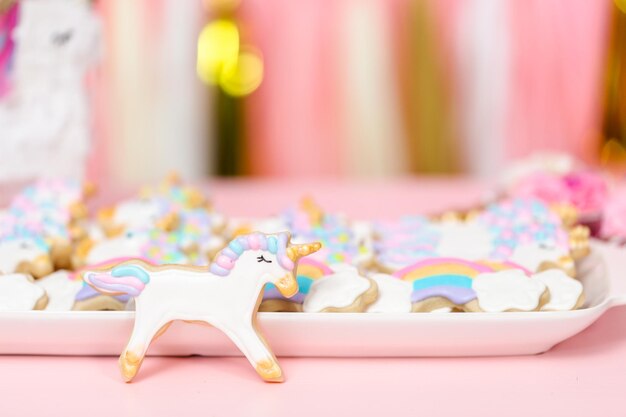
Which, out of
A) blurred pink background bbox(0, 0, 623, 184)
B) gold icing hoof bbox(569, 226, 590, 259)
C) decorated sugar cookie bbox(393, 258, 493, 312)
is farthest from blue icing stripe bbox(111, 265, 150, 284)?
blurred pink background bbox(0, 0, 623, 184)

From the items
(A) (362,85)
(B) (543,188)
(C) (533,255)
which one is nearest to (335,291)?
(C) (533,255)

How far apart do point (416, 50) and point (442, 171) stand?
297mm

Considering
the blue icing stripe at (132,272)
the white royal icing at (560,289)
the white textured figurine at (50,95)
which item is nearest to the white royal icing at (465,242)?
the white royal icing at (560,289)

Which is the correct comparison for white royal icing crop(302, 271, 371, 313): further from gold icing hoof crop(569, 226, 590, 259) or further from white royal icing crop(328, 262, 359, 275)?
gold icing hoof crop(569, 226, 590, 259)

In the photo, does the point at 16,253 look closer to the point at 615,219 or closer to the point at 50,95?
the point at 50,95

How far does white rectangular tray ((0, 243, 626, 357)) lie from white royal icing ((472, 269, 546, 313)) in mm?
19

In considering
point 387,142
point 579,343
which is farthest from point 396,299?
point 387,142

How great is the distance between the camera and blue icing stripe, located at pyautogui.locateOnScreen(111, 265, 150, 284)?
63cm

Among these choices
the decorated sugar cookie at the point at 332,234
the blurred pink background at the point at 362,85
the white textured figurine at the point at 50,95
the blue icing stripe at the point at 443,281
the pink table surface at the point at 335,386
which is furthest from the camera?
the blurred pink background at the point at 362,85

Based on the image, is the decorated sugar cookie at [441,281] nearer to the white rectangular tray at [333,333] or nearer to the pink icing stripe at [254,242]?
the white rectangular tray at [333,333]

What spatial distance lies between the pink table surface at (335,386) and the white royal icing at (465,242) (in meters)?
0.15

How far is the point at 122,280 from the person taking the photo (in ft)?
2.08

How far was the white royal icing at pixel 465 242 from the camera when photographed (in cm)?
84

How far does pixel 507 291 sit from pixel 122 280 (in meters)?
0.31
